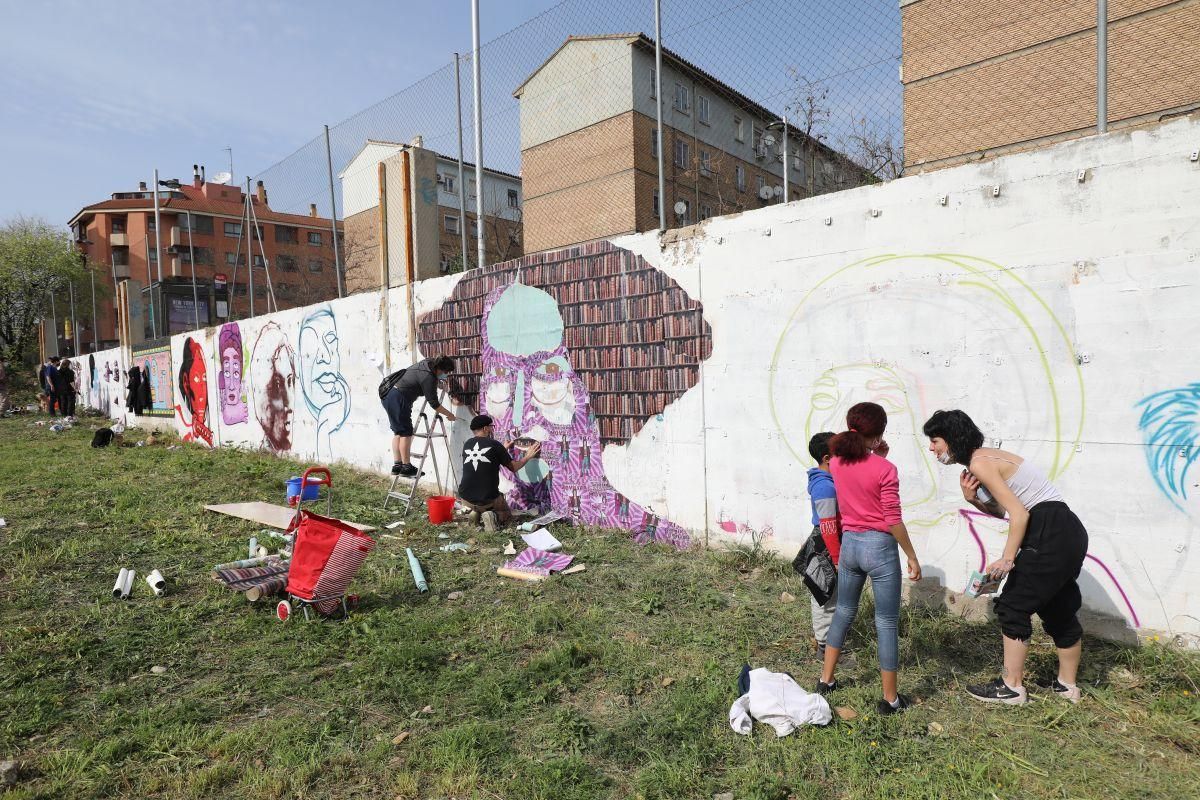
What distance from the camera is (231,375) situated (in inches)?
505

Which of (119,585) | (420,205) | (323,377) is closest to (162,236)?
(323,377)

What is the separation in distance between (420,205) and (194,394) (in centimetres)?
876

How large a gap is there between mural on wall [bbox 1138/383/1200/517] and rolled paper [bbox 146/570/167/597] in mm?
6169

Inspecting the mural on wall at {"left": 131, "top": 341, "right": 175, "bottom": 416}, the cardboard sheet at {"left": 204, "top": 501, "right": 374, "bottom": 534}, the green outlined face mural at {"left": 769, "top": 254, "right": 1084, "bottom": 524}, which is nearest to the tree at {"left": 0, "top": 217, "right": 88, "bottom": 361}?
the mural on wall at {"left": 131, "top": 341, "right": 175, "bottom": 416}

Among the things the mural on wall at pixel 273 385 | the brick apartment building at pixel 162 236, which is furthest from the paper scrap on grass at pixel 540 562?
the brick apartment building at pixel 162 236

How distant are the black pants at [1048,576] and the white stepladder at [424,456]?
5.60 meters

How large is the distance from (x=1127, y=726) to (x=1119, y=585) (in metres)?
0.93

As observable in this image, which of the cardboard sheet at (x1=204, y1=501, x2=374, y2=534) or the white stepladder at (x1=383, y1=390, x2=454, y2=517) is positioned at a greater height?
the white stepladder at (x1=383, y1=390, x2=454, y2=517)

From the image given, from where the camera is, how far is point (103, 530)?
21.8 ft

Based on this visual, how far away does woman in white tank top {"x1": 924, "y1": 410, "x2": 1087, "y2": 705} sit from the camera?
2.94m

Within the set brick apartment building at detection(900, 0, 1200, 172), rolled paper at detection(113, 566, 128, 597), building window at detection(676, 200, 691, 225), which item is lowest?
rolled paper at detection(113, 566, 128, 597)

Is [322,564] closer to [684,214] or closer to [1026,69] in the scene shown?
[684,214]

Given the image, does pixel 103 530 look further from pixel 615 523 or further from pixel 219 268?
pixel 219 268

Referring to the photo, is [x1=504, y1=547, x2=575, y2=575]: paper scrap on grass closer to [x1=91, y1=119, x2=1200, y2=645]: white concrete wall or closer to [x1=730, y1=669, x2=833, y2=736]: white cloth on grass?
[x1=91, y1=119, x2=1200, y2=645]: white concrete wall
